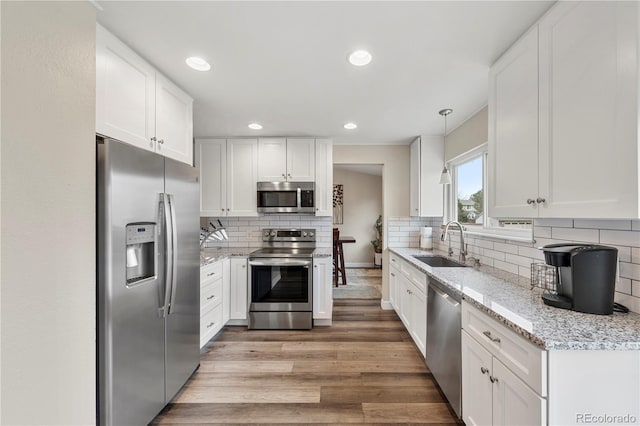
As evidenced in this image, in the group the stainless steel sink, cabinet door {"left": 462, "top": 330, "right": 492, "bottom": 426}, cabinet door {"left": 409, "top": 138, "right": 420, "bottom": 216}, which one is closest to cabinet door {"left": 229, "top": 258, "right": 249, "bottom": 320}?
the stainless steel sink

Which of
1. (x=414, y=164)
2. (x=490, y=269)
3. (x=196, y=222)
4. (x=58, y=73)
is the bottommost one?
(x=490, y=269)

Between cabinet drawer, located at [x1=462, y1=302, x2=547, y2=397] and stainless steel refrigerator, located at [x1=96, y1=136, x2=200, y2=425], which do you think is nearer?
cabinet drawer, located at [x1=462, y1=302, x2=547, y2=397]

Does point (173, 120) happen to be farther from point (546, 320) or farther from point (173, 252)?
point (546, 320)

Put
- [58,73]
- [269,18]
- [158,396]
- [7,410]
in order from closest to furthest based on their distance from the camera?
[7,410], [58,73], [269,18], [158,396]

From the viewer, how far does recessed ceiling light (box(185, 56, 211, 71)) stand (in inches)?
72.3

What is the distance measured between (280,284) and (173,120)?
2.04m

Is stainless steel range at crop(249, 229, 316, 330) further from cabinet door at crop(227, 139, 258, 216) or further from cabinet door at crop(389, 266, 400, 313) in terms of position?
cabinet door at crop(389, 266, 400, 313)

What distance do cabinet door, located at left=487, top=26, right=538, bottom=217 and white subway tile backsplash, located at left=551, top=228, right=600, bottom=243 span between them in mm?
307

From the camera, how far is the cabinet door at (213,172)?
3.65 metres

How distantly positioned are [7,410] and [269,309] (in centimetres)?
278

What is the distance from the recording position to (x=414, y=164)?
3.74m

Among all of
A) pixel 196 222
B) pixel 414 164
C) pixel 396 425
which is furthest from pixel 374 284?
pixel 196 222

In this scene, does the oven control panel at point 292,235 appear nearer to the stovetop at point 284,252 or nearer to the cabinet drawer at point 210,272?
the stovetop at point 284,252

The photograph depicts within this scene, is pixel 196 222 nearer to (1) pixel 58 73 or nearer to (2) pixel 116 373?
(2) pixel 116 373
